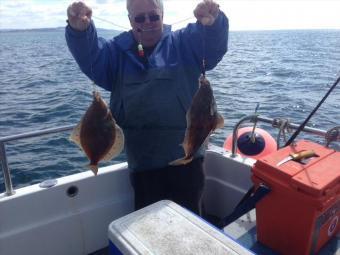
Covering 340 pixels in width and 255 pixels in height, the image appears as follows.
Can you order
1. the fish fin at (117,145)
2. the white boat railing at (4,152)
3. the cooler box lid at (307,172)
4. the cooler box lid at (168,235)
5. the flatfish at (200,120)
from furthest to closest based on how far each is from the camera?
the white boat railing at (4,152), the fish fin at (117,145), the flatfish at (200,120), the cooler box lid at (307,172), the cooler box lid at (168,235)

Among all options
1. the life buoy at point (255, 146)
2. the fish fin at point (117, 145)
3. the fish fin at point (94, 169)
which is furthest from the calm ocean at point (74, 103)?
the life buoy at point (255, 146)

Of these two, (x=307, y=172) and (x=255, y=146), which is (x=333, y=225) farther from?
(x=255, y=146)

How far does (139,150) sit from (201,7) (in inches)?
53.3

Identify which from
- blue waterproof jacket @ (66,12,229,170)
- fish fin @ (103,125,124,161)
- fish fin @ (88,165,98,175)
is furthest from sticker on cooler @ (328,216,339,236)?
fish fin @ (88,165,98,175)

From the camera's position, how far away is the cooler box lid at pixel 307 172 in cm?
259

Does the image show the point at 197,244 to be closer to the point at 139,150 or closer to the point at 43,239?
the point at 139,150

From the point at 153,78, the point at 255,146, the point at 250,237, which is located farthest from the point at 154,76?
the point at 255,146

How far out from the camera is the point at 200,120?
2.74 m

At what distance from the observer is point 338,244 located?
3082 mm

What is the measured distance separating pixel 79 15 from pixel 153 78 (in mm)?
769

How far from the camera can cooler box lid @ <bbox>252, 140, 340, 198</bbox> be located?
102 inches

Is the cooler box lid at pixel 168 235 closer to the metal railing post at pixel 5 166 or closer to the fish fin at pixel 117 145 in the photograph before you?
the fish fin at pixel 117 145

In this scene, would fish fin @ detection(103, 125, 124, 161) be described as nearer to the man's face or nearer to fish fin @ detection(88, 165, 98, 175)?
fish fin @ detection(88, 165, 98, 175)

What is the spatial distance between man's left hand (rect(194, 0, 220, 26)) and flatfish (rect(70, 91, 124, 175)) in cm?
100
